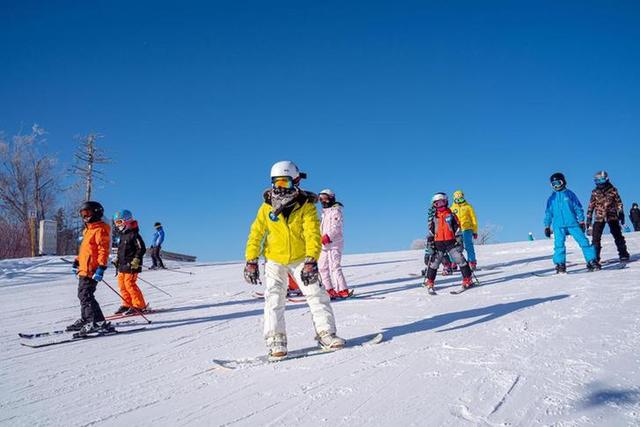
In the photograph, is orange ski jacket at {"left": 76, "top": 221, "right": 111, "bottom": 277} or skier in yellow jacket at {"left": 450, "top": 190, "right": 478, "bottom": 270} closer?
orange ski jacket at {"left": 76, "top": 221, "right": 111, "bottom": 277}

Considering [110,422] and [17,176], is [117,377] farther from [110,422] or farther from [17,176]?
[17,176]

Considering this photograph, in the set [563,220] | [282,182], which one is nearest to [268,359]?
[282,182]

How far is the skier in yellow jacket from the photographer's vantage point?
11.0 metres

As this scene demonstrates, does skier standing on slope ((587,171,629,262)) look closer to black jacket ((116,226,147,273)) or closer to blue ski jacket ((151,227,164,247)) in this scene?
black jacket ((116,226,147,273))

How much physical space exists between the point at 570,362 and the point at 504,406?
1.13 m

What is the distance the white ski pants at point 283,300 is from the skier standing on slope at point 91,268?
3109mm

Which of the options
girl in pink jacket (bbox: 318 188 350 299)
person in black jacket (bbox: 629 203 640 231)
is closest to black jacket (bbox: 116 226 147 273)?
girl in pink jacket (bbox: 318 188 350 299)

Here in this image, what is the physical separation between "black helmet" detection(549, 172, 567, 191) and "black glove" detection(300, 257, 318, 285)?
23.7 ft

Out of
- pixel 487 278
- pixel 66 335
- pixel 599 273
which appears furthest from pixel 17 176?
pixel 599 273

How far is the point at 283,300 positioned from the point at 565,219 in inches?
287

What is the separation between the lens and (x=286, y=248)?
436 cm

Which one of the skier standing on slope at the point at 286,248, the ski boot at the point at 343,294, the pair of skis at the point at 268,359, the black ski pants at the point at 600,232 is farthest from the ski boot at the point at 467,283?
the skier standing on slope at the point at 286,248

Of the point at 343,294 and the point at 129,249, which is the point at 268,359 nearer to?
the point at 343,294

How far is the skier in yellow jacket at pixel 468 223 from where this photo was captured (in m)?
11.0
